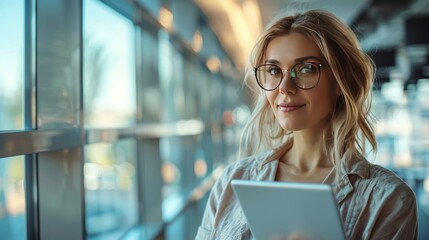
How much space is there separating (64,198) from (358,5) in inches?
283

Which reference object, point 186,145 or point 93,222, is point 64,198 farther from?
point 186,145

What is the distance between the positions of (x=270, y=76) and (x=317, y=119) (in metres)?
0.21

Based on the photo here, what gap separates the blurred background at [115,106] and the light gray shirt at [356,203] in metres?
0.33

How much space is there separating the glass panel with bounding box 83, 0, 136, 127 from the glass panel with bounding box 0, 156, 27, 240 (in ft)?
2.62

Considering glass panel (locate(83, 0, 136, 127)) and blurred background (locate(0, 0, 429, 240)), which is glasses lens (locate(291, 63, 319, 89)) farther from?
glass panel (locate(83, 0, 136, 127))

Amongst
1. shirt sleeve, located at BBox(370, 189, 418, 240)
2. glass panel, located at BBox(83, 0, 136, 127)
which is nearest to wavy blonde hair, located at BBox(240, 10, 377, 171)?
shirt sleeve, located at BBox(370, 189, 418, 240)

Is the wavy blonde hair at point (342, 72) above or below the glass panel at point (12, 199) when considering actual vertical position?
A: above

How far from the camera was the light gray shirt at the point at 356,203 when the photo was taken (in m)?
1.38

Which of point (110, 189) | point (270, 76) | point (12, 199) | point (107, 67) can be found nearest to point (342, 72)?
point (270, 76)

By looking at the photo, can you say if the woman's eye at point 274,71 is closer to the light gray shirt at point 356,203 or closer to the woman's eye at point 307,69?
the woman's eye at point 307,69

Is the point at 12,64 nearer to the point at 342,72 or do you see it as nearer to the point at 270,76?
the point at 270,76

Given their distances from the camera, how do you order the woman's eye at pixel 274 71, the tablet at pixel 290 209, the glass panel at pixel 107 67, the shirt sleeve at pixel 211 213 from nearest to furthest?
1. the tablet at pixel 290 209
2. the woman's eye at pixel 274 71
3. the shirt sleeve at pixel 211 213
4. the glass panel at pixel 107 67

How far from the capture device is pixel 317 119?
1.60 metres

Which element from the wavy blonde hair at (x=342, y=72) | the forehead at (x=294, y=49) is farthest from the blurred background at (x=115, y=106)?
the forehead at (x=294, y=49)
